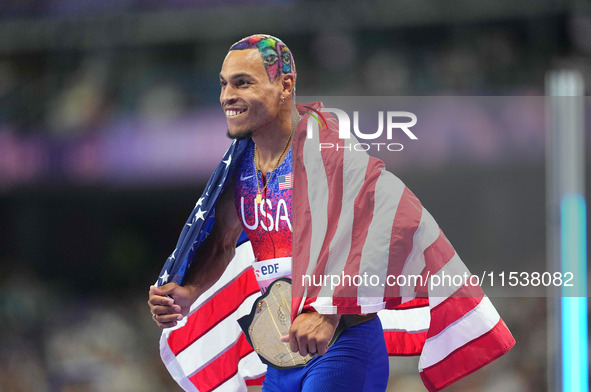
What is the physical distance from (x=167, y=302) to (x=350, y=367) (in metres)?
0.58

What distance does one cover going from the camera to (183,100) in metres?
3.13

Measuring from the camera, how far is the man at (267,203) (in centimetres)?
171

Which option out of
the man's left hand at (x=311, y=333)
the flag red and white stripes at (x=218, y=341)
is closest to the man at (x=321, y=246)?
the man's left hand at (x=311, y=333)

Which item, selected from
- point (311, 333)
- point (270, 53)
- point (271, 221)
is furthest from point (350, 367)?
point (270, 53)

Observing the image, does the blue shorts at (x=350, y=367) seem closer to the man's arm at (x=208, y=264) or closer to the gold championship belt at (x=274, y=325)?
the gold championship belt at (x=274, y=325)

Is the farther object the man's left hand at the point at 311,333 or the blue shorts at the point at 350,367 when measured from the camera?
the blue shorts at the point at 350,367

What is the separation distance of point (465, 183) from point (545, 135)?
351mm

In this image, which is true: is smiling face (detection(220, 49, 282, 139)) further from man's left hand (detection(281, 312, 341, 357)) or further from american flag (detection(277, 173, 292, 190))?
man's left hand (detection(281, 312, 341, 357))

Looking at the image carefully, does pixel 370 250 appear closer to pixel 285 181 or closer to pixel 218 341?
pixel 285 181

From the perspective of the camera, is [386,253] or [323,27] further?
[323,27]

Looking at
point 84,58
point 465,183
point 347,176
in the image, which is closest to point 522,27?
point 465,183

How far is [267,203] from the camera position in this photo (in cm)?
192

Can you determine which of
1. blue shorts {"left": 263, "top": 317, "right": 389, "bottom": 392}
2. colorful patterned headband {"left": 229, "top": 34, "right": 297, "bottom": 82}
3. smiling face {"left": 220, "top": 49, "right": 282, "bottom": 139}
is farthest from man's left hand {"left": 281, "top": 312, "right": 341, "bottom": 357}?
colorful patterned headband {"left": 229, "top": 34, "right": 297, "bottom": 82}

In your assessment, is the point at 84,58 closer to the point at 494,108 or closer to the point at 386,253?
the point at 494,108
